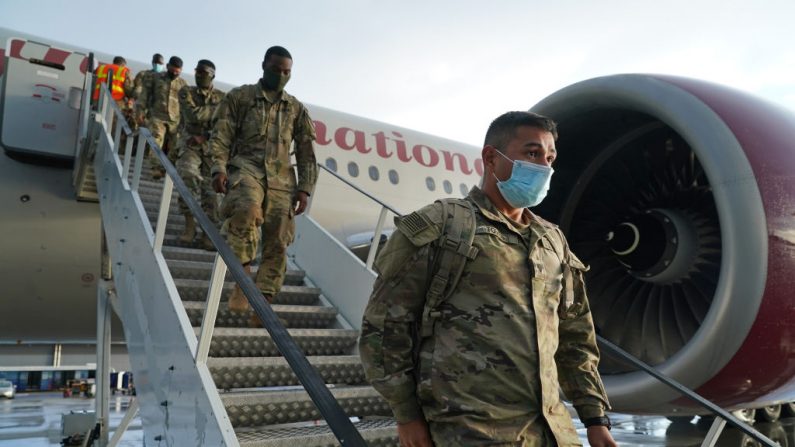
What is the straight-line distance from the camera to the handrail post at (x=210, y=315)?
2.52 metres

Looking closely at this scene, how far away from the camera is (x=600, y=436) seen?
1606mm

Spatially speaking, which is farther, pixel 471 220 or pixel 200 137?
pixel 200 137

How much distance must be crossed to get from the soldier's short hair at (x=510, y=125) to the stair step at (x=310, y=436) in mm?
1532

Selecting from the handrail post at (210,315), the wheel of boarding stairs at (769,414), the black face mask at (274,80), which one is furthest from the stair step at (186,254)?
the wheel of boarding stairs at (769,414)

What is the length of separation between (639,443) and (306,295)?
367 cm

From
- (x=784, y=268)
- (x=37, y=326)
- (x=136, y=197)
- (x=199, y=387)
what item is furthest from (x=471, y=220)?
(x=37, y=326)

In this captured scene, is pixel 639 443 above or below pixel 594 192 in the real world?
below

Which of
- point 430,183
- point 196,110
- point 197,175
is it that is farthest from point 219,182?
point 430,183

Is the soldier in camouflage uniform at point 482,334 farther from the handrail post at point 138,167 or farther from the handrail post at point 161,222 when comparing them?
the handrail post at point 138,167

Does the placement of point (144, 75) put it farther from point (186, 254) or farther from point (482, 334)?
point (482, 334)

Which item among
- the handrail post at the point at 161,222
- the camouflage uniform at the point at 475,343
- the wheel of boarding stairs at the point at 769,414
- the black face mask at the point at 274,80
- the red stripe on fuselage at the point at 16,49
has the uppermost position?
the black face mask at the point at 274,80

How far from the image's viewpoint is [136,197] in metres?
3.86

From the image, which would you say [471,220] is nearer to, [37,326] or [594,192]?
[594,192]

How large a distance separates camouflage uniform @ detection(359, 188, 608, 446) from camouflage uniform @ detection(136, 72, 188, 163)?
5213mm
